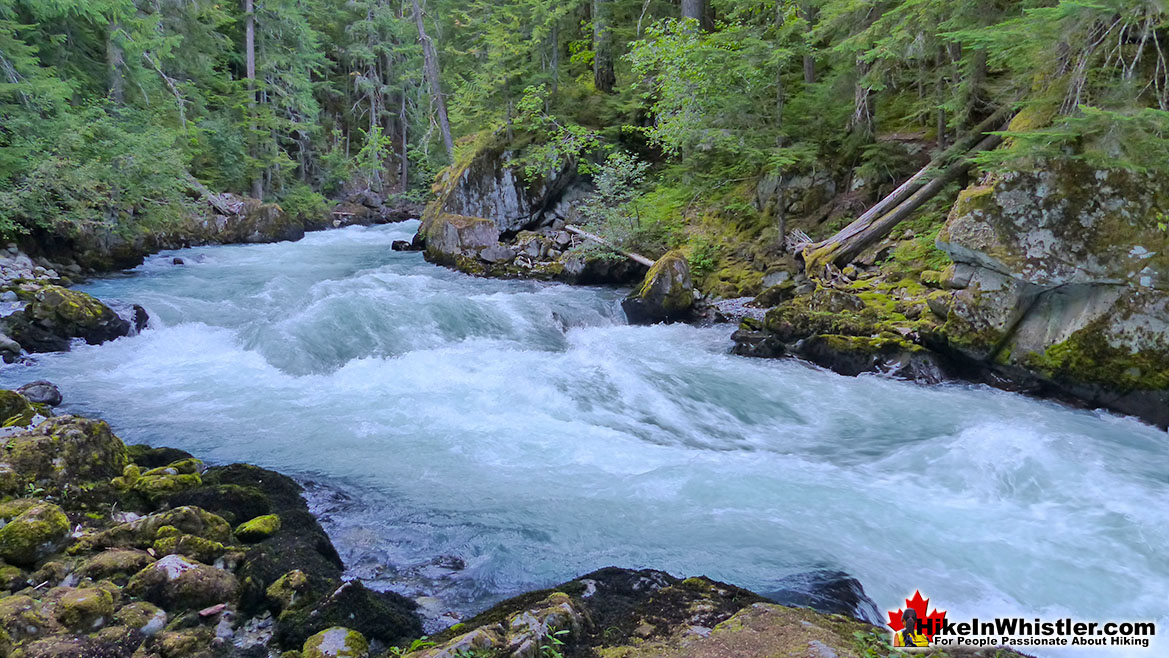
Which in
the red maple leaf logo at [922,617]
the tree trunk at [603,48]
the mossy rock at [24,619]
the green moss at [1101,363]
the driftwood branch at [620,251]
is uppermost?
the tree trunk at [603,48]

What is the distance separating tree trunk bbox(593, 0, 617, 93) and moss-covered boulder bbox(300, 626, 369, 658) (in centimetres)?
1818

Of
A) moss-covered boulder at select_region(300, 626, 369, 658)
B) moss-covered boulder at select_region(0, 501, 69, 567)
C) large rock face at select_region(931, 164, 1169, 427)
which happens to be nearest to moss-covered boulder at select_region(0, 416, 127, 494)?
moss-covered boulder at select_region(0, 501, 69, 567)

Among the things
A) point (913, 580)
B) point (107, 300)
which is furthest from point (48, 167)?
point (913, 580)

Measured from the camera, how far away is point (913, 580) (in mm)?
4348

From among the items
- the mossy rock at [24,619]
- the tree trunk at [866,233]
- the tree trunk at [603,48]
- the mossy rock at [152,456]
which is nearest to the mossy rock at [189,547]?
the mossy rock at [24,619]

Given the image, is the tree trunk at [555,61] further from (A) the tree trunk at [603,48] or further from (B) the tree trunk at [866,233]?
(B) the tree trunk at [866,233]

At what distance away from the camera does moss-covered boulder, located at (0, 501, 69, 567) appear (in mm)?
3496

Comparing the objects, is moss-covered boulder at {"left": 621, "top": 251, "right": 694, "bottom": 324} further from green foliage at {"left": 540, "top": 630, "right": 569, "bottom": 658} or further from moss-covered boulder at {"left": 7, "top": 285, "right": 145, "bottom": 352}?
green foliage at {"left": 540, "top": 630, "right": 569, "bottom": 658}

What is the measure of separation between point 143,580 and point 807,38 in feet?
39.8

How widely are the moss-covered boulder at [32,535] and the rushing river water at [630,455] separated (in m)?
1.67

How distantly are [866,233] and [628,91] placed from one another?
9692 mm

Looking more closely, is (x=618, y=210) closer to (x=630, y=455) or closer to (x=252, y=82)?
(x=630, y=455)

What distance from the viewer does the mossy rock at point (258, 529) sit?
4.21 m

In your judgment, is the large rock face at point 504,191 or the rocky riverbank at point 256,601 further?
the large rock face at point 504,191
